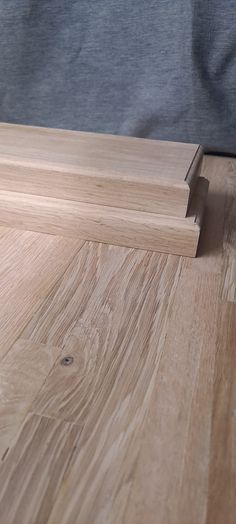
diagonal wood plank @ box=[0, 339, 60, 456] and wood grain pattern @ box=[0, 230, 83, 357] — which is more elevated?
diagonal wood plank @ box=[0, 339, 60, 456]

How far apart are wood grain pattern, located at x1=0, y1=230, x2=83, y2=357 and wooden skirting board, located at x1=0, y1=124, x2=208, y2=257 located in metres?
0.04

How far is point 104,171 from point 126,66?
687 mm

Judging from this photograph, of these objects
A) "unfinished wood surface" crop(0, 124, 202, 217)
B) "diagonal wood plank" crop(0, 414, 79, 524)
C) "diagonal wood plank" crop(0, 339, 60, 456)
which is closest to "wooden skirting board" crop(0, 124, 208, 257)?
"unfinished wood surface" crop(0, 124, 202, 217)

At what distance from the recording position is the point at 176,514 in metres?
0.39

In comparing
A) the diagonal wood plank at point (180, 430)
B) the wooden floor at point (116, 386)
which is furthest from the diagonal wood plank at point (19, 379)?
the diagonal wood plank at point (180, 430)

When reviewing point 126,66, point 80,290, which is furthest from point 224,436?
point 126,66

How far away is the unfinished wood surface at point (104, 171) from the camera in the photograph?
2.48 ft

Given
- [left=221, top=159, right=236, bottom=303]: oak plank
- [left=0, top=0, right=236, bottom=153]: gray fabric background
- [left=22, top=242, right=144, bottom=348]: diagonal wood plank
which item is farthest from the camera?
[left=0, top=0, right=236, bottom=153]: gray fabric background

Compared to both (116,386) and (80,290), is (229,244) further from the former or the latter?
(116,386)

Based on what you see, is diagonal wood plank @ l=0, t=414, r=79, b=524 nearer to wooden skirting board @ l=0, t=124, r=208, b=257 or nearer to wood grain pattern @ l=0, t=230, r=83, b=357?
wood grain pattern @ l=0, t=230, r=83, b=357

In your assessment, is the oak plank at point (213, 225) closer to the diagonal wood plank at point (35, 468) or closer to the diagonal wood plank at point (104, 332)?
the diagonal wood plank at point (104, 332)

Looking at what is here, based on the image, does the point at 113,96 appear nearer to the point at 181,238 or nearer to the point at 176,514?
the point at 181,238

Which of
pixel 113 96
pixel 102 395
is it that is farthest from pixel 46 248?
pixel 113 96

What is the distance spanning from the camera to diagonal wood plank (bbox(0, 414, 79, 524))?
1.25 ft
